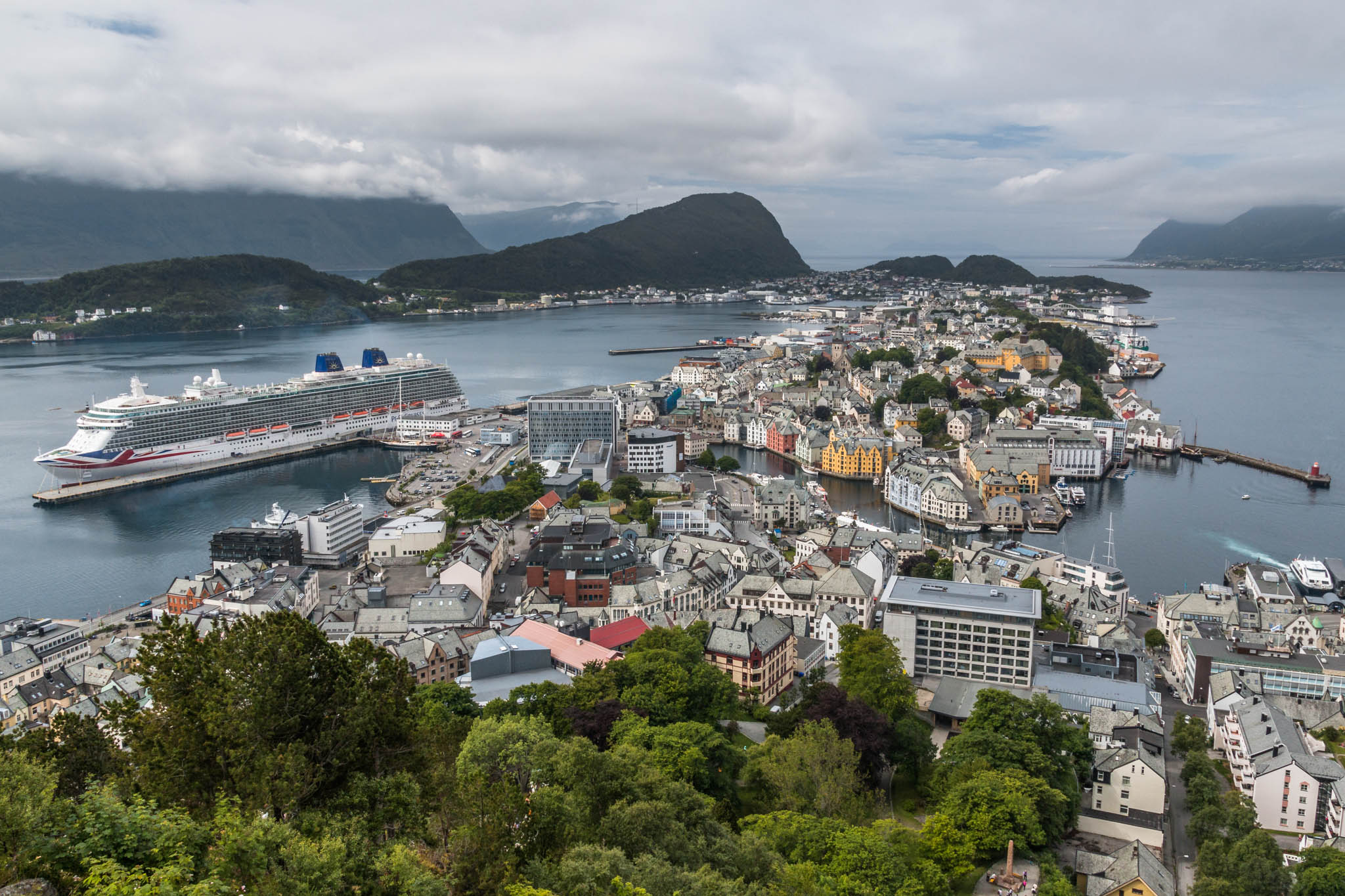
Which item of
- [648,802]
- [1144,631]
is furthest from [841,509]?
[648,802]

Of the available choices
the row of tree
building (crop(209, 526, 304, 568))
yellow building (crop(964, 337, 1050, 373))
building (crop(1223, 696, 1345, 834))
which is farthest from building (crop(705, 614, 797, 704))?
yellow building (crop(964, 337, 1050, 373))

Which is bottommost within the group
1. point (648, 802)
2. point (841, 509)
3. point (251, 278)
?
point (841, 509)

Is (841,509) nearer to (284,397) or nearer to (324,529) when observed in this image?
(324,529)

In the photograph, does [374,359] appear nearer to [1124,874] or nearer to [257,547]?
Answer: [257,547]

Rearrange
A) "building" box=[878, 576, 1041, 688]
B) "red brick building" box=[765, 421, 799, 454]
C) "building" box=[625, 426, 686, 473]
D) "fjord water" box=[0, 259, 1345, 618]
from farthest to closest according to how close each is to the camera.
Result: "red brick building" box=[765, 421, 799, 454] < "building" box=[625, 426, 686, 473] < "fjord water" box=[0, 259, 1345, 618] < "building" box=[878, 576, 1041, 688]

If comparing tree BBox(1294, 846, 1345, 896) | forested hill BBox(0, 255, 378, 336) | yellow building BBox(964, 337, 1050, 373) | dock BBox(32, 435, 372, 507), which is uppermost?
forested hill BBox(0, 255, 378, 336)

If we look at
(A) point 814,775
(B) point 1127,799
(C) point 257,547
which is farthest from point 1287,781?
(C) point 257,547

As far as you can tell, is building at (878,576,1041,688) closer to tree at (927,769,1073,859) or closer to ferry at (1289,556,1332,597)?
tree at (927,769,1073,859)
